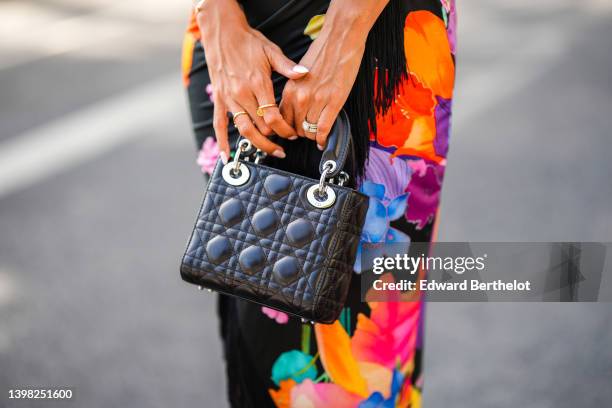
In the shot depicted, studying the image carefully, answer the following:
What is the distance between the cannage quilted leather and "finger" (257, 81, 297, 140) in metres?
0.07

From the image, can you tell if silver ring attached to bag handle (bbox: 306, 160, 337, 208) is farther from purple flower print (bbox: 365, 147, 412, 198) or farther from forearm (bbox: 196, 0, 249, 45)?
forearm (bbox: 196, 0, 249, 45)

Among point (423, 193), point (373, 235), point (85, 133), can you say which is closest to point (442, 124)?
point (423, 193)

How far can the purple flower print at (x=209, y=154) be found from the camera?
1313 millimetres

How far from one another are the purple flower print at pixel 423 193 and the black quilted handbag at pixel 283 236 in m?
0.17

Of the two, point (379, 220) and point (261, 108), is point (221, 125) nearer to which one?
point (261, 108)

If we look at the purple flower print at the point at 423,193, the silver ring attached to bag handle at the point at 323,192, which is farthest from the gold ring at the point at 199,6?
the purple flower print at the point at 423,193

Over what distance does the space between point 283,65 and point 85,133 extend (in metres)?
2.41

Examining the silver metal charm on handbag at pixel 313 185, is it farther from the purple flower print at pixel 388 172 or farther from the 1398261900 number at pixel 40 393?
the 1398261900 number at pixel 40 393

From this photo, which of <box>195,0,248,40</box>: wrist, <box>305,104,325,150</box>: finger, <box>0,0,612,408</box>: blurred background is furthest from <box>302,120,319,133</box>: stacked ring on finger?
<box>0,0,612,408</box>: blurred background

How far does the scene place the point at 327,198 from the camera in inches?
41.9

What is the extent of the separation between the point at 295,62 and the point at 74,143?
7.68 ft

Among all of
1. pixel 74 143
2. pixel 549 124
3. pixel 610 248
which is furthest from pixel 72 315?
pixel 549 124

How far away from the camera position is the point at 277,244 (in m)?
1.09

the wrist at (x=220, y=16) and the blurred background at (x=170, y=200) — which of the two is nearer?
the wrist at (x=220, y=16)
